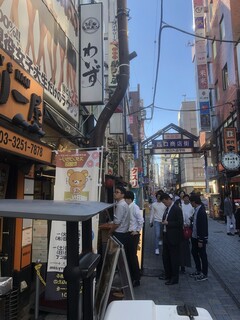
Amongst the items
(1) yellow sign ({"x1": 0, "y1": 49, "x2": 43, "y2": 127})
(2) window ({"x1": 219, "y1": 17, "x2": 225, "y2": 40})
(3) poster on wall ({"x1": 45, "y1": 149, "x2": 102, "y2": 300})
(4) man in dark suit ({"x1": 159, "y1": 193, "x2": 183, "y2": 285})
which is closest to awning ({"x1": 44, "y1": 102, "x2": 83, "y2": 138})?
(1) yellow sign ({"x1": 0, "y1": 49, "x2": 43, "y2": 127})

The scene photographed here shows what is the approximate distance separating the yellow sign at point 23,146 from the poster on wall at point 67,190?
0.27 meters

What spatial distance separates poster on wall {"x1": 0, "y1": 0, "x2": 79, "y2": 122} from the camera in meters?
5.75

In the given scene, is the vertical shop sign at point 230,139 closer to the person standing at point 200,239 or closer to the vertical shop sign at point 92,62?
the vertical shop sign at point 92,62

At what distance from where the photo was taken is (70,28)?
978 cm

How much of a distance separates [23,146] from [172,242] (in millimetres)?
4092

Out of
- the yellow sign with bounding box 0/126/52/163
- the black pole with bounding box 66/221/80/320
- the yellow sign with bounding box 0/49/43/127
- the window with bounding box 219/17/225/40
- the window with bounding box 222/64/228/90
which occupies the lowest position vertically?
the black pole with bounding box 66/221/80/320

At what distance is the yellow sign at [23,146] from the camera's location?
14.0 feet

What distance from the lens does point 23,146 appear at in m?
4.83

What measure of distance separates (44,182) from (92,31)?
489 cm

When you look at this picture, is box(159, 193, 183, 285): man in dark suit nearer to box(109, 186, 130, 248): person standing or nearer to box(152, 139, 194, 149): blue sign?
box(109, 186, 130, 248): person standing

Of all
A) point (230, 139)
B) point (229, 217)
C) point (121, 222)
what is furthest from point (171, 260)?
point (230, 139)

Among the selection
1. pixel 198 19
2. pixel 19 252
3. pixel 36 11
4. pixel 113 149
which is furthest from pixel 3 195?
pixel 198 19

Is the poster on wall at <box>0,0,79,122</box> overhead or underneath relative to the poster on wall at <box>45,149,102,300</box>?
overhead

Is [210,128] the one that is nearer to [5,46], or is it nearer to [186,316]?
[5,46]
